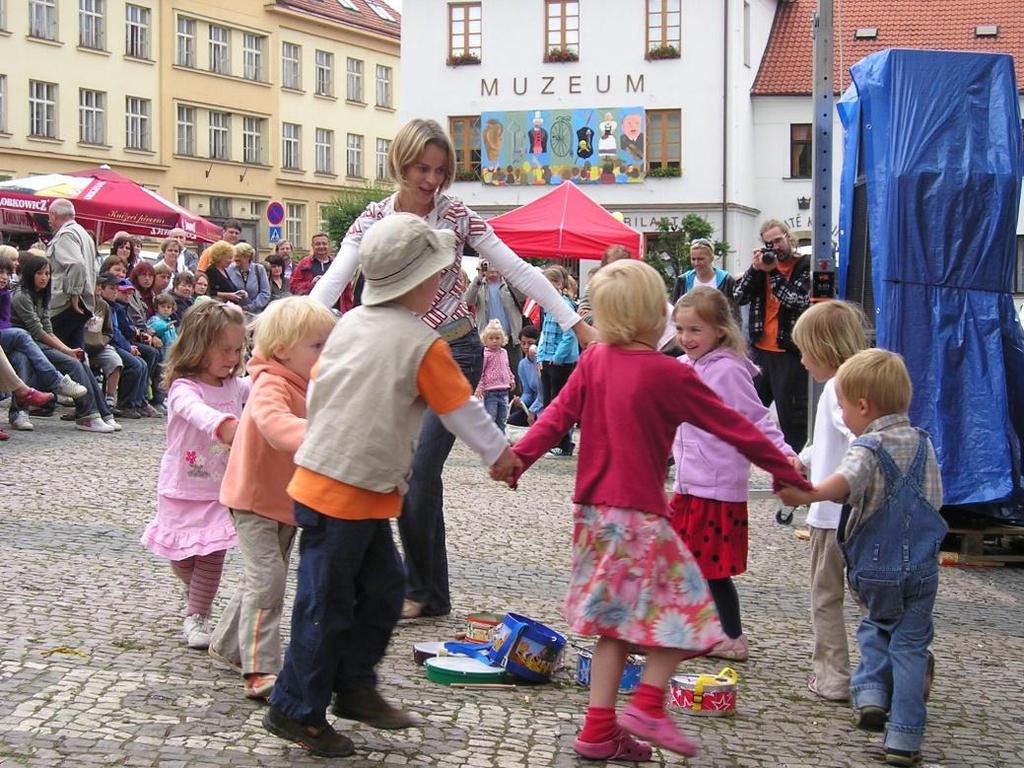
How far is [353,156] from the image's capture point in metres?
64.9

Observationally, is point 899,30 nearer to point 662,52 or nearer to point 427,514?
point 662,52

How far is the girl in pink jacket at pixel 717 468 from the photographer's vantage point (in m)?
5.55

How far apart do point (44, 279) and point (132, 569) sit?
754 cm

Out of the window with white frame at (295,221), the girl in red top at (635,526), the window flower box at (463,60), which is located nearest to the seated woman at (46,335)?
the girl in red top at (635,526)

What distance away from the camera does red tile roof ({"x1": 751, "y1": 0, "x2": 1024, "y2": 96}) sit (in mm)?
45469

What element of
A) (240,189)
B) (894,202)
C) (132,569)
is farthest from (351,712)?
(240,189)

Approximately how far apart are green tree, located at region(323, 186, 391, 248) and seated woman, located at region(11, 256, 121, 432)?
36985mm

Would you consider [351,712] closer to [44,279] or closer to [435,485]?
[435,485]

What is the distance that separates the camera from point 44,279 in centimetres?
1375

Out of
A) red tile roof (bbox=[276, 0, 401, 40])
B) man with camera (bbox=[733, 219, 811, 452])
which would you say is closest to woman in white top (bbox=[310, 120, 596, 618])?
man with camera (bbox=[733, 219, 811, 452])

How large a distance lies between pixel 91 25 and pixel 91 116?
10.6ft

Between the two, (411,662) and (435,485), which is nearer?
(411,662)

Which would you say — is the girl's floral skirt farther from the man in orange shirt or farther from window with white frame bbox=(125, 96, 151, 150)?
window with white frame bbox=(125, 96, 151, 150)

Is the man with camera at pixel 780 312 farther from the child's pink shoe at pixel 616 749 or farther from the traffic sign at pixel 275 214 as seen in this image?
the traffic sign at pixel 275 214
